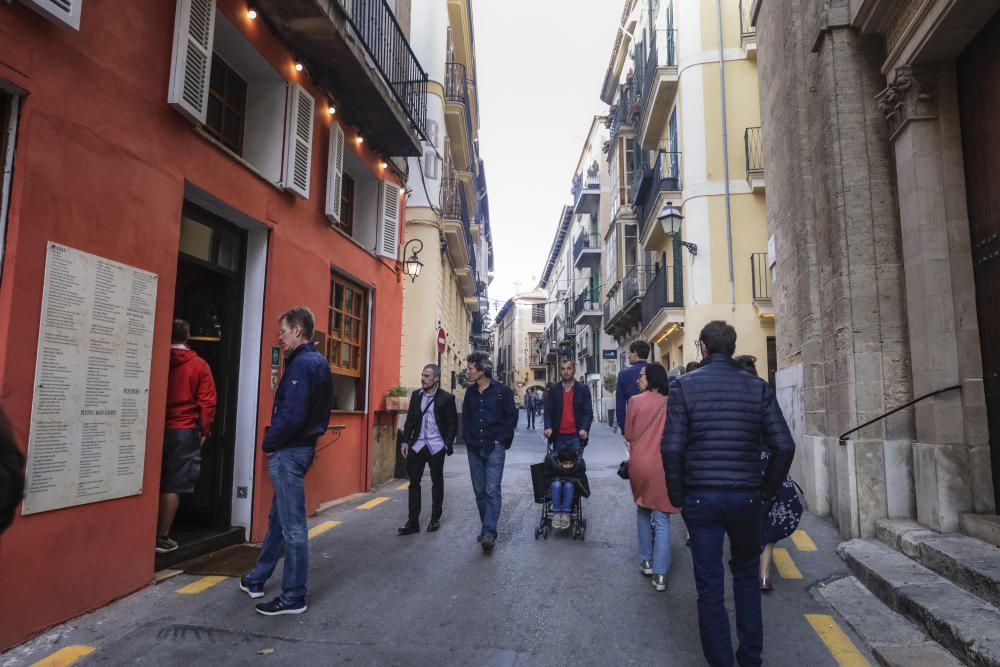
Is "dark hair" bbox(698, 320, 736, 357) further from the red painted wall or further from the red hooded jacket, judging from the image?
the red hooded jacket

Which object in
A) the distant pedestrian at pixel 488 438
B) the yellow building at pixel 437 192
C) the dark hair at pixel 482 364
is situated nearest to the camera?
the distant pedestrian at pixel 488 438

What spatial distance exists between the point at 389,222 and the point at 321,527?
503cm

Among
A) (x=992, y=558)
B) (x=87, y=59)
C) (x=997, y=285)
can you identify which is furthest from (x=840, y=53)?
(x=87, y=59)

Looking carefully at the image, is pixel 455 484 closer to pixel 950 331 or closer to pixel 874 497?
pixel 874 497

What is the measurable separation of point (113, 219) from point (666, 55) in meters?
19.0

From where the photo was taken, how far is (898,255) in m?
6.62

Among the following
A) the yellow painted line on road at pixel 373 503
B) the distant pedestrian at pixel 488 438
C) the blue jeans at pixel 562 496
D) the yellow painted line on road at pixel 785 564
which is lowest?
the yellow painted line on road at pixel 785 564

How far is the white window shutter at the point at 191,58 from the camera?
210 inches

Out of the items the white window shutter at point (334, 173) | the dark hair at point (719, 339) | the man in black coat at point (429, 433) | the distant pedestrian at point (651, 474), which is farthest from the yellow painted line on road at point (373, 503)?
the dark hair at point (719, 339)

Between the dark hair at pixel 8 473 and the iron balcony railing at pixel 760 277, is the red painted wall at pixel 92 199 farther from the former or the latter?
the iron balcony railing at pixel 760 277

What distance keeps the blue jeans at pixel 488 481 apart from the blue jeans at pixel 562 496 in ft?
1.90

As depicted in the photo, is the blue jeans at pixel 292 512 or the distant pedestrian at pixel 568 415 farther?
the distant pedestrian at pixel 568 415

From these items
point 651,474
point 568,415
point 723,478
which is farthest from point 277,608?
point 568,415

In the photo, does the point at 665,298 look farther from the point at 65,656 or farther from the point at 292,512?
the point at 65,656
